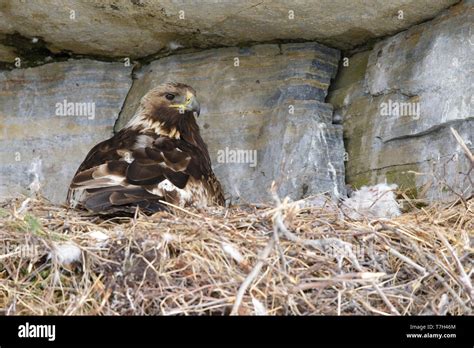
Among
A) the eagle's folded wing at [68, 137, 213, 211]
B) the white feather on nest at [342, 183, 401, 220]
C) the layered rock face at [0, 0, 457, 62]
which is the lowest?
the white feather on nest at [342, 183, 401, 220]

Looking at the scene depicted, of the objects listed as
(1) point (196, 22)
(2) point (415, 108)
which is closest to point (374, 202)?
(2) point (415, 108)

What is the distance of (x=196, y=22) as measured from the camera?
7.48 meters

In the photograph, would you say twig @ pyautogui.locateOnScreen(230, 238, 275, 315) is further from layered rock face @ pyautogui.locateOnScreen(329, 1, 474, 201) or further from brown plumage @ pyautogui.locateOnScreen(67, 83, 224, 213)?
layered rock face @ pyautogui.locateOnScreen(329, 1, 474, 201)

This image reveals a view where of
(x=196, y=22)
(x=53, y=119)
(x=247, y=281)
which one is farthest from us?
(x=53, y=119)

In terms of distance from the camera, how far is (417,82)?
23.9ft

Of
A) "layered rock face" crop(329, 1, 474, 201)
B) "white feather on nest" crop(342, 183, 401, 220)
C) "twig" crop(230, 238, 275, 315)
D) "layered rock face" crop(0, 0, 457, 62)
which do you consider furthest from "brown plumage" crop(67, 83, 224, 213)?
"twig" crop(230, 238, 275, 315)

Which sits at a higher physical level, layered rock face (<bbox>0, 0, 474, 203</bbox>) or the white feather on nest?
layered rock face (<bbox>0, 0, 474, 203</bbox>)

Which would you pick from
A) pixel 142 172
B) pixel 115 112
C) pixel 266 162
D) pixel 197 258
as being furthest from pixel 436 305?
pixel 115 112

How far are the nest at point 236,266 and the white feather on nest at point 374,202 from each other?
1.47 feet

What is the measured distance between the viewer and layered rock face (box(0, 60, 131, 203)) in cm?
810

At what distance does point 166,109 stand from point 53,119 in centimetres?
87

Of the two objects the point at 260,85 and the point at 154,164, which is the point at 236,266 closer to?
the point at 154,164

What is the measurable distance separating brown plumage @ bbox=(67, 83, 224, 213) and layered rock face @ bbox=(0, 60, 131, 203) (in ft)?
1.09
